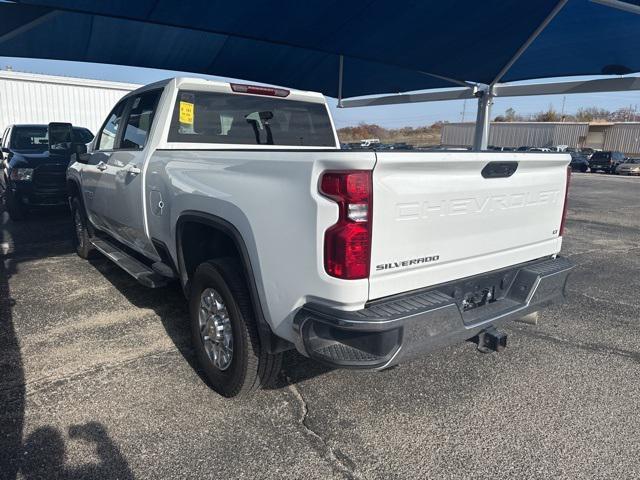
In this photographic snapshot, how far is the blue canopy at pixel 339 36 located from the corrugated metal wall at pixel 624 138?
168 ft

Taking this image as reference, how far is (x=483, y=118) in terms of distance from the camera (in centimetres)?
909

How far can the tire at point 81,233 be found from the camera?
589cm

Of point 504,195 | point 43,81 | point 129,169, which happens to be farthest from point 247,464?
point 43,81

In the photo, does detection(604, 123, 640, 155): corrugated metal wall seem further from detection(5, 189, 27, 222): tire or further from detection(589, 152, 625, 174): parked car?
detection(5, 189, 27, 222): tire

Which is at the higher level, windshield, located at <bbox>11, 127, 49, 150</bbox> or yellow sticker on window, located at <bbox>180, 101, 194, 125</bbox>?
yellow sticker on window, located at <bbox>180, 101, 194, 125</bbox>

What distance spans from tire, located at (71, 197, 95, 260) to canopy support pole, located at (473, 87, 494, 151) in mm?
6900

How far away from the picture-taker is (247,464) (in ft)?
8.04

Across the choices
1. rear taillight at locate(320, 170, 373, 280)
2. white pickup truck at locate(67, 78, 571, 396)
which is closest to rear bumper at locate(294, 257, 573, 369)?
white pickup truck at locate(67, 78, 571, 396)

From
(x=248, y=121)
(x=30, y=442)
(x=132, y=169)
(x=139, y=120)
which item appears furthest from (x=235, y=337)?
(x=139, y=120)

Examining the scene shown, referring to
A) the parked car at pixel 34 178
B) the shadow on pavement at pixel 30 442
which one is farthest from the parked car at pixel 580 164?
the shadow on pavement at pixel 30 442

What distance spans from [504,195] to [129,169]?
304 centimetres

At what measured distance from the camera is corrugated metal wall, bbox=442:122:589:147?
53719 mm

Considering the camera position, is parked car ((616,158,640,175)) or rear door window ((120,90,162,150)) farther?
parked car ((616,158,640,175))

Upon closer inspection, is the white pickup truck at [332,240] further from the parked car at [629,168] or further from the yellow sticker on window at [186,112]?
the parked car at [629,168]
